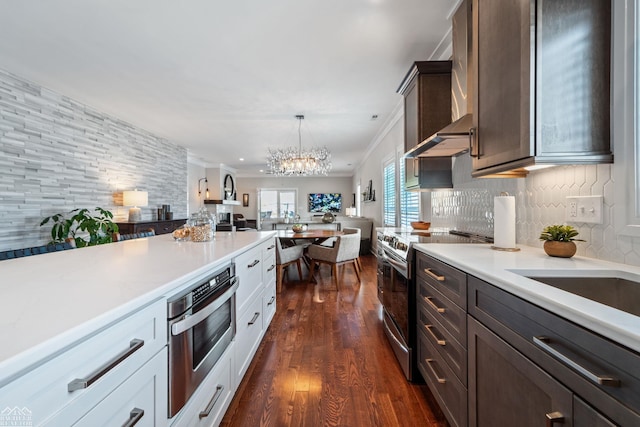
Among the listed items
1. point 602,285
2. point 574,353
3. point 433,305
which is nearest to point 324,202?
point 433,305

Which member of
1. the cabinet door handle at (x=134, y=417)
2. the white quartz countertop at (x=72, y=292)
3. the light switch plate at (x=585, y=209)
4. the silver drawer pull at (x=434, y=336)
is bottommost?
the silver drawer pull at (x=434, y=336)

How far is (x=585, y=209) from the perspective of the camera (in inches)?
49.1

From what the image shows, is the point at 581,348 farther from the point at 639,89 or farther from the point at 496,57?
the point at 496,57

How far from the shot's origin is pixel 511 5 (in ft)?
4.06

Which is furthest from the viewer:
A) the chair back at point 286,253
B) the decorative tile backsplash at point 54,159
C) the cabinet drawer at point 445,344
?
the chair back at point 286,253

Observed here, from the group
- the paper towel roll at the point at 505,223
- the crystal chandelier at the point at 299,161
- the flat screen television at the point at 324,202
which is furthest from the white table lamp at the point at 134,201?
the flat screen television at the point at 324,202

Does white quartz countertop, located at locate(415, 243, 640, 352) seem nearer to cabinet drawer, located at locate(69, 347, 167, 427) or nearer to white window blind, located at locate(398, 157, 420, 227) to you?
cabinet drawer, located at locate(69, 347, 167, 427)

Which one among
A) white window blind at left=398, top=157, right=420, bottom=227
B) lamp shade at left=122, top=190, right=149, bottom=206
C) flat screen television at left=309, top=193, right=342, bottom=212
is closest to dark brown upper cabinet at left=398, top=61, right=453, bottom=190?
white window blind at left=398, top=157, right=420, bottom=227

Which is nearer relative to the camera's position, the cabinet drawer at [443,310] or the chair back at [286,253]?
the cabinet drawer at [443,310]

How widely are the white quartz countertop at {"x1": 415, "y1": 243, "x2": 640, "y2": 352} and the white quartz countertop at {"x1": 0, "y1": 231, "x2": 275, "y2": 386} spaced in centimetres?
108

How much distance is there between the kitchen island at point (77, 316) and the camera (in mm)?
500

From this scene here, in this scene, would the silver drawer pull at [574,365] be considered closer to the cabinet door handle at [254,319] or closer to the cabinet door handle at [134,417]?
the cabinet door handle at [134,417]

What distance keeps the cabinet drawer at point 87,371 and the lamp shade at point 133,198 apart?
14.5 ft

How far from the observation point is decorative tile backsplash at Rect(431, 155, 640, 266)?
3.77 feet
